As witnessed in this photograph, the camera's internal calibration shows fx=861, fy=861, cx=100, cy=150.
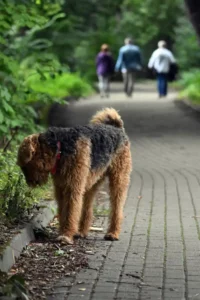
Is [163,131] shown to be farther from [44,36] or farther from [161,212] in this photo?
[44,36]

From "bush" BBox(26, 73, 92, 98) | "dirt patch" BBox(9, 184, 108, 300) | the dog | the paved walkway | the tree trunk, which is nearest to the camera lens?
the paved walkway

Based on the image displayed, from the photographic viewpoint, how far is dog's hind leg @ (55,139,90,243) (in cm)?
814

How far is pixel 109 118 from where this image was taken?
896 cm

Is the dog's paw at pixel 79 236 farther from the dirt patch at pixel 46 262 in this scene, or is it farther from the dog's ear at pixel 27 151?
the dog's ear at pixel 27 151

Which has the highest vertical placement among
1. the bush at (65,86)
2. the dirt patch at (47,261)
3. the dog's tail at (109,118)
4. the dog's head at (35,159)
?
the dog's tail at (109,118)

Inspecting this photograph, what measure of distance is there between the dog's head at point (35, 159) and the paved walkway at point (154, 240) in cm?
88

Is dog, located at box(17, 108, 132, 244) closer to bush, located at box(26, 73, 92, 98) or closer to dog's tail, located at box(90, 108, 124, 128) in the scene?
dog's tail, located at box(90, 108, 124, 128)

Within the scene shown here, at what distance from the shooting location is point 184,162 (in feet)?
50.8

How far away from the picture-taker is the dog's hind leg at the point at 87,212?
873 centimetres

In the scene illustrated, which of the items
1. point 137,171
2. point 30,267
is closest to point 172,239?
point 30,267

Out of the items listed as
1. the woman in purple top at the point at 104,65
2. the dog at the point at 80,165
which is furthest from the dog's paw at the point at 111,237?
the woman in purple top at the point at 104,65

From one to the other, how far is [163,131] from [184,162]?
5604 millimetres

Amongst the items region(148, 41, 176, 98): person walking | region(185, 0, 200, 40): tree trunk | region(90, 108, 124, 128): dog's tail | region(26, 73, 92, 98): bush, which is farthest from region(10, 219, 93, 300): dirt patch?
region(148, 41, 176, 98): person walking

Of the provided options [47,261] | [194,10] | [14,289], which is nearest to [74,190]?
[47,261]
